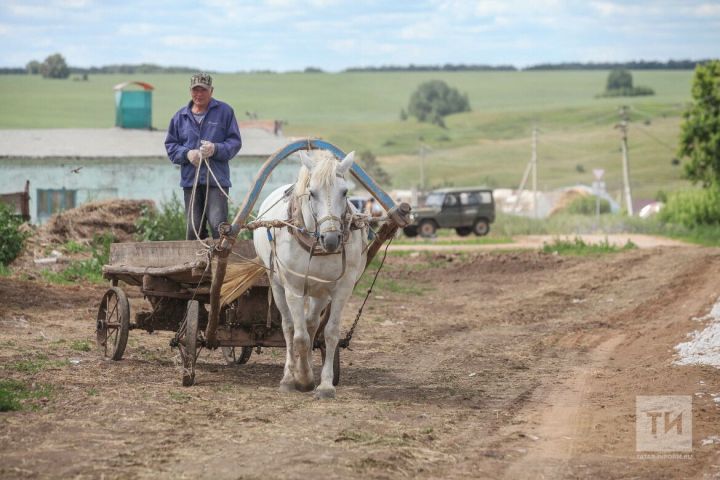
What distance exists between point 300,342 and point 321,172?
150cm

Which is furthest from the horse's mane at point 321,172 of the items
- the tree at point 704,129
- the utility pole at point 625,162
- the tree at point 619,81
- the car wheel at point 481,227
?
the tree at point 619,81

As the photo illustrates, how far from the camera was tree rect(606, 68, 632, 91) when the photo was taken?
154 m

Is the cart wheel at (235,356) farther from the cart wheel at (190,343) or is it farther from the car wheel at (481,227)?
the car wheel at (481,227)

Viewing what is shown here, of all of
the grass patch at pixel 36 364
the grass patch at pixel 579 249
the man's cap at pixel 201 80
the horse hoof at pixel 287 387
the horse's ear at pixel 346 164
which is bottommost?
the grass patch at pixel 579 249

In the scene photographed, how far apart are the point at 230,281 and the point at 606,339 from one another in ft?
21.1

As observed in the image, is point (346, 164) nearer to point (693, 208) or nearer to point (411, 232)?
point (693, 208)

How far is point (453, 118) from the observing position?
442 feet

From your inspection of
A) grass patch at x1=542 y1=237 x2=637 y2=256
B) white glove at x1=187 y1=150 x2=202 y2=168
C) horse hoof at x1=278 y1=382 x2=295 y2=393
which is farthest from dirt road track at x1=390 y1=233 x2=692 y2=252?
horse hoof at x1=278 y1=382 x2=295 y2=393

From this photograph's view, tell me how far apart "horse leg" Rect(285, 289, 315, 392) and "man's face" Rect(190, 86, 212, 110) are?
222 centimetres

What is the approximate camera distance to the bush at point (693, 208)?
3762 centimetres

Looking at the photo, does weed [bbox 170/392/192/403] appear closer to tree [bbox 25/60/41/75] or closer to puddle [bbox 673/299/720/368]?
puddle [bbox 673/299/720/368]

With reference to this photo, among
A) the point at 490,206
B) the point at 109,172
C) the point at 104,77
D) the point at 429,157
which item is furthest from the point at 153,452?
the point at 104,77

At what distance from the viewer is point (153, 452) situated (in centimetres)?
736

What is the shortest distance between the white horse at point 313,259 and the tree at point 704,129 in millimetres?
29210
